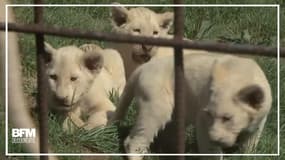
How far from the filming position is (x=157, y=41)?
8.08 ft

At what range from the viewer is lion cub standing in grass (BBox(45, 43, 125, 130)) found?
14.6 feet

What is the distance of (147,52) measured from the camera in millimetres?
5164

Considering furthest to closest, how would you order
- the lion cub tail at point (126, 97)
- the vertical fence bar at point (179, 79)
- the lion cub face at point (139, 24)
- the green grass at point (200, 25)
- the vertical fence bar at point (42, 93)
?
the lion cub face at point (139, 24)
the green grass at point (200, 25)
the lion cub tail at point (126, 97)
the vertical fence bar at point (42, 93)
the vertical fence bar at point (179, 79)

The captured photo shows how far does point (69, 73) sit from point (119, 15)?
1.11m

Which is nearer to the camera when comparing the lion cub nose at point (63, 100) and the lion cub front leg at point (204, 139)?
the lion cub front leg at point (204, 139)

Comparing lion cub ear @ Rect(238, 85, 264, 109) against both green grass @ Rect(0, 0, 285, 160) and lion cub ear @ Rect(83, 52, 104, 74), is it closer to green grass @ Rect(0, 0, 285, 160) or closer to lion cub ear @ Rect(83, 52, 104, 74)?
green grass @ Rect(0, 0, 285, 160)

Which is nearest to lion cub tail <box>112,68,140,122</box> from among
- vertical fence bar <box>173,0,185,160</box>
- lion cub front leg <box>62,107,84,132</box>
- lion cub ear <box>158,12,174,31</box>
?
lion cub front leg <box>62,107,84,132</box>

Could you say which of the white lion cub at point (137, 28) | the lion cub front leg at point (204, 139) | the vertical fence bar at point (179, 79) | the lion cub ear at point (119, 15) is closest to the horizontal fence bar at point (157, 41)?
the vertical fence bar at point (179, 79)

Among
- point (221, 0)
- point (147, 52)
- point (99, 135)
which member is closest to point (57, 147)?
point (99, 135)

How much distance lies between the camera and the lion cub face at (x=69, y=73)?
4445 mm

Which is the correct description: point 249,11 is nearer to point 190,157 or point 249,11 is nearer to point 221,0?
point 221,0

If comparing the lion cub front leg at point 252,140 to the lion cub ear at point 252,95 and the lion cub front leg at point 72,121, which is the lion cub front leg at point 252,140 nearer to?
the lion cub ear at point 252,95

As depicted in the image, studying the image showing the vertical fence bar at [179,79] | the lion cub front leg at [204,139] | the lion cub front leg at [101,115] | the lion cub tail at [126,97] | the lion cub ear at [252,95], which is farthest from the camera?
the lion cub front leg at [101,115]

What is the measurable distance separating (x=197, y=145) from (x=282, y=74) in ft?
2.80
